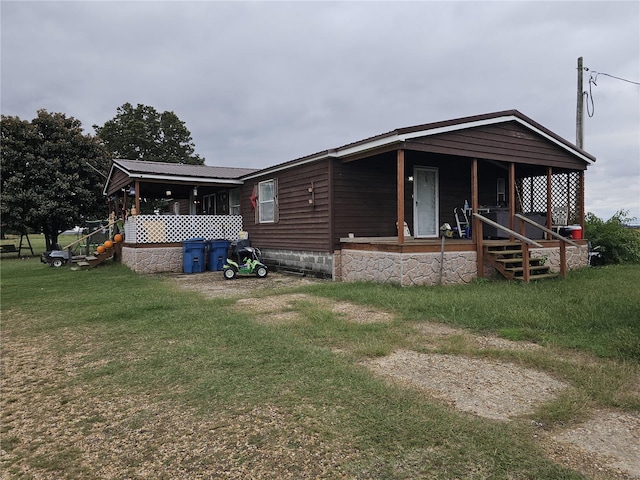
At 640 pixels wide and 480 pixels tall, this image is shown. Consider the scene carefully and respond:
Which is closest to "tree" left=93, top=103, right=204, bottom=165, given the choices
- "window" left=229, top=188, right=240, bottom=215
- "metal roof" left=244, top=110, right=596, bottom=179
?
"window" left=229, top=188, right=240, bottom=215

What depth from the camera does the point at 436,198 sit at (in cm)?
1106

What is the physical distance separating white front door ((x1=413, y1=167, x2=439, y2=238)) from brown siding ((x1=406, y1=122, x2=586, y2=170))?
206cm

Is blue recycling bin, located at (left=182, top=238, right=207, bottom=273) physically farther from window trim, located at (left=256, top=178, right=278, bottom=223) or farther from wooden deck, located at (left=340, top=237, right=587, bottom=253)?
wooden deck, located at (left=340, top=237, right=587, bottom=253)

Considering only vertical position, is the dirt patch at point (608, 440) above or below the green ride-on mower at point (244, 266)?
below

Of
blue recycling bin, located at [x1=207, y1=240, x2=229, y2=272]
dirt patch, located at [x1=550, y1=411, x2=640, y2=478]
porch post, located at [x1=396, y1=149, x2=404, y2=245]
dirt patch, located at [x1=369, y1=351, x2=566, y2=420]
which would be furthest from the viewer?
blue recycling bin, located at [x1=207, y1=240, x2=229, y2=272]

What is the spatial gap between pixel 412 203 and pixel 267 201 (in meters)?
4.35

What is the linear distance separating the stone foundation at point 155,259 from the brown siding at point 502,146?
800cm

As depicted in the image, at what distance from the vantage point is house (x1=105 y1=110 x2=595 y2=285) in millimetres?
8203

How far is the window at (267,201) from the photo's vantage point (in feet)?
38.9

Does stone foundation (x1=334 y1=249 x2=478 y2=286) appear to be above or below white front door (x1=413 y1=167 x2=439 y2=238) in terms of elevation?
below

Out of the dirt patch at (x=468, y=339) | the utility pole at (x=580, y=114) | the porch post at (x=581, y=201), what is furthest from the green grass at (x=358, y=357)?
the utility pole at (x=580, y=114)

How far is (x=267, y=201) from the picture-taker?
12.3m

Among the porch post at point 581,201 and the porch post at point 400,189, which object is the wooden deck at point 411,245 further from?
the porch post at point 581,201

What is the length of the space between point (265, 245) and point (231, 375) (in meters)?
9.13
